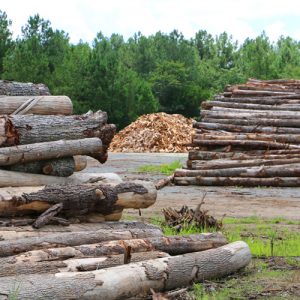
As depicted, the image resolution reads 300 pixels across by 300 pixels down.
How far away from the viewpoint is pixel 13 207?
321 inches

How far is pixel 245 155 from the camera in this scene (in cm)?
1980

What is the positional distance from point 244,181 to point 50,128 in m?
9.88

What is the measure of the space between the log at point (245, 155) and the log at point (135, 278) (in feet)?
37.9

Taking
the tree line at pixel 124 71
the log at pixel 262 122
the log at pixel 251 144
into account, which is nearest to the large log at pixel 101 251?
the log at pixel 251 144

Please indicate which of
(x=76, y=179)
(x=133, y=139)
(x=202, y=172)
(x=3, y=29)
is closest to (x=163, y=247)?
(x=76, y=179)

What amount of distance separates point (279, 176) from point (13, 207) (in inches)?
448

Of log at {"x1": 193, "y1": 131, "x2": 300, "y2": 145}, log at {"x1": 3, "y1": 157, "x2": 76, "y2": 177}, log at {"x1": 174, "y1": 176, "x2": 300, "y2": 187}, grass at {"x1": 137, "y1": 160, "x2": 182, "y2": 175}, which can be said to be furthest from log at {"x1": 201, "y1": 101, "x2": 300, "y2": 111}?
log at {"x1": 3, "y1": 157, "x2": 76, "y2": 177}

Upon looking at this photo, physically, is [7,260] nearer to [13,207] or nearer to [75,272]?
[75,272]

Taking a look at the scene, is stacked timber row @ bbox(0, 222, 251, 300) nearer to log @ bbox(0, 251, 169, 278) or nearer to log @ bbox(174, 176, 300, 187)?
log @ bbox(0, 251, 169, 278)

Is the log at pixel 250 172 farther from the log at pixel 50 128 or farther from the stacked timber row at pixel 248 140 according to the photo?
the log at pixel 50 128

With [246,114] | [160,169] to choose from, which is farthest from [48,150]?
[160,169]

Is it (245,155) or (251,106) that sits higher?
(251,106)

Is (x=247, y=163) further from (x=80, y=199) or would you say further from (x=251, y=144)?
(x=80, y=199)

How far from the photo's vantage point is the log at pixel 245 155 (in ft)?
→ 63.6
